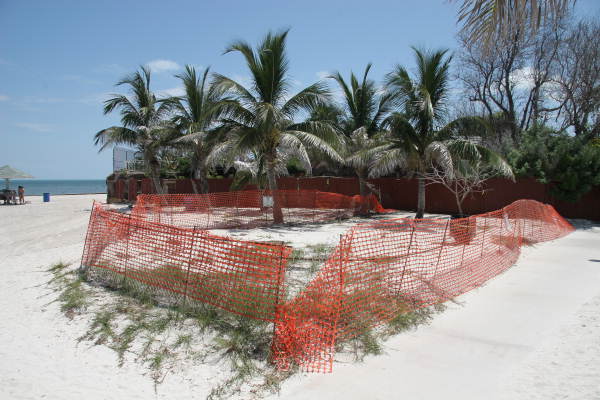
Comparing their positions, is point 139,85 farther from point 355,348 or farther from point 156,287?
point 355,348

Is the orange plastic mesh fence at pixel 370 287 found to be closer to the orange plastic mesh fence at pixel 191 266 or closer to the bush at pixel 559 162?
the orange plastic mesh fence at pixel 191 266

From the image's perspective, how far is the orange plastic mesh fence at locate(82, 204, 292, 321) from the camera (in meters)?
5.17

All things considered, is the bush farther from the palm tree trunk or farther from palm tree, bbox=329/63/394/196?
the palm tree trunk

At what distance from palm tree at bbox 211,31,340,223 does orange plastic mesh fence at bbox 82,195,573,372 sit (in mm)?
6811

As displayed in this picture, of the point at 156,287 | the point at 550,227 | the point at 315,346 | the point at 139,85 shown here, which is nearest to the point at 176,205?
the point at 156,287

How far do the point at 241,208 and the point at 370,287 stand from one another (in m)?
12.4

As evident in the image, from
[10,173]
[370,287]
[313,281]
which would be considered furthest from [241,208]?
[10,173]

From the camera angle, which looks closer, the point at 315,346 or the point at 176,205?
the point at 315,346

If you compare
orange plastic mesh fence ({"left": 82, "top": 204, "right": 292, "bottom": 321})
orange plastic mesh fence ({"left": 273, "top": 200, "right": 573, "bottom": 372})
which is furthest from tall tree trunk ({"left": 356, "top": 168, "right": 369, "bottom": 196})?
orange plastic mesh fence ({"left": 82, "top": 204, "right": 292, "bottom": 321})

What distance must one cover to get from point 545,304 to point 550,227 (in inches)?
329

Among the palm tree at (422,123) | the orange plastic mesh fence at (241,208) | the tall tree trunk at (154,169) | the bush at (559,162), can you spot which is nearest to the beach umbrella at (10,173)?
the tall tree trunk at (154,169)

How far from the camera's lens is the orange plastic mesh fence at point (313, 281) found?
15.2 feet

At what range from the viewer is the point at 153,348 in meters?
4.61

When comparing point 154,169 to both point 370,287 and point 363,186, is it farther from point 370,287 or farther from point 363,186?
point 370,287
